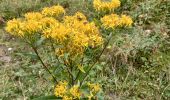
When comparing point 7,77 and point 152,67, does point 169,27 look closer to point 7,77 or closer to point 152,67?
point 152,67

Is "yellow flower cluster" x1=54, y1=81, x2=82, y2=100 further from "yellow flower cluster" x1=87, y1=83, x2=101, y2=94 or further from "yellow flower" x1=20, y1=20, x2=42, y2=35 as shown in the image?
"yellow flower" x1=20, y1=20, x2=42, y2=35

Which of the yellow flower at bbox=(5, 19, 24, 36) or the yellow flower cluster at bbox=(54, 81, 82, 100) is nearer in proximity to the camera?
the yellow flower at bbox=(5, 19, 24, 36)

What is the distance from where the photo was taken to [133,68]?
4.04 metres

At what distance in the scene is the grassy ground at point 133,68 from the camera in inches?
150

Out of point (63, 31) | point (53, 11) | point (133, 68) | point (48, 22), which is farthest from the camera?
point (133, 68)

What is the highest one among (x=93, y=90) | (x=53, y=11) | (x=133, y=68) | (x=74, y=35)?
(x=53, y=11)

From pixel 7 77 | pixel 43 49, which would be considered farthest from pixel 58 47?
pixel 43 49

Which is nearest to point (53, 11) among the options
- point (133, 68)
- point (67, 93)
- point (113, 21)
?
point (113, 21)

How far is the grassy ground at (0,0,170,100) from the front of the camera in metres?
3.81

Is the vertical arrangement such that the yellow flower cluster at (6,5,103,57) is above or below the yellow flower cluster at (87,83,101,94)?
above

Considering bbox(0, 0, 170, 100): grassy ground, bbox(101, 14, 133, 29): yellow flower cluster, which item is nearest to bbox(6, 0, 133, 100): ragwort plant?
bbox(101, 14, 133, 29): yellow flower cluster

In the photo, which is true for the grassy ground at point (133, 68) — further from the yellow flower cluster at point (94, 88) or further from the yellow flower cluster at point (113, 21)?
the yellow flower cluster at point (113, 21)

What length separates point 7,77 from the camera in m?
4.06

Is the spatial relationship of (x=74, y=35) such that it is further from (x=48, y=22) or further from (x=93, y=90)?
(x=93, y=90)
